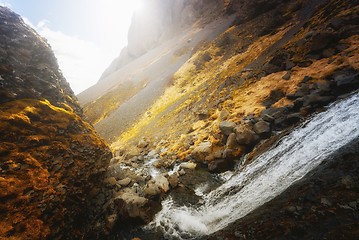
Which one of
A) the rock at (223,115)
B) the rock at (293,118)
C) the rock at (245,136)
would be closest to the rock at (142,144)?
the rock at (223,115)

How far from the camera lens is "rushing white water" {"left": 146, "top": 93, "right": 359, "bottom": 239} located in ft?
22.5

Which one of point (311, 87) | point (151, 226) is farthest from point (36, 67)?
point (311, 87)

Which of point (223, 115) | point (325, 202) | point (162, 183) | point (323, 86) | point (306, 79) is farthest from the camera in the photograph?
point (223, 115)

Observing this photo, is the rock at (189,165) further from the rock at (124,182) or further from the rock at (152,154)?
the rock at (152,154)

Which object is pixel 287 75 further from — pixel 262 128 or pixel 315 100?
pixel 262 128

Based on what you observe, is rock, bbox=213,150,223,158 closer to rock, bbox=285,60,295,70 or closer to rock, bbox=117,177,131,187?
rock, bbox=117,177,131,187

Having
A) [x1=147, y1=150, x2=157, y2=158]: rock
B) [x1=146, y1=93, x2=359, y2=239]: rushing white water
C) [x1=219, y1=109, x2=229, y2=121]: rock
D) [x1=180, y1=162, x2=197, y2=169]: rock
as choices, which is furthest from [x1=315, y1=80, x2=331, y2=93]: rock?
[x1=147, y1=150, x2=157, y2=158]: rock

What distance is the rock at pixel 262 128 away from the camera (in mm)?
10047

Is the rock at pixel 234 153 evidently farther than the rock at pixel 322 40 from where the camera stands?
No

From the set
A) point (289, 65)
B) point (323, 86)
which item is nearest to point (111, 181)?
point (323, 86)

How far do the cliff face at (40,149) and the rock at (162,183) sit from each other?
2.48 metres

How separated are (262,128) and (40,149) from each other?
9.31 metres

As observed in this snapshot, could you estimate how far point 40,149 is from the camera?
7.46m

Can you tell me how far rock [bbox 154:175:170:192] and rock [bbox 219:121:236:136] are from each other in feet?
13.0
